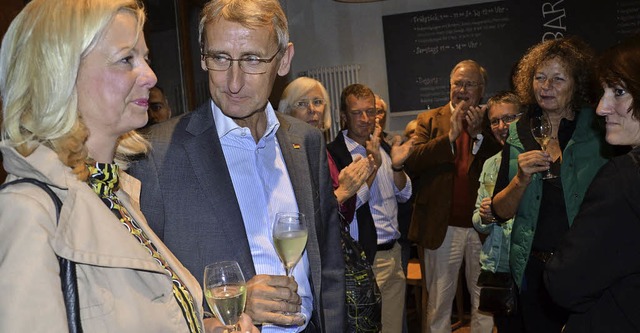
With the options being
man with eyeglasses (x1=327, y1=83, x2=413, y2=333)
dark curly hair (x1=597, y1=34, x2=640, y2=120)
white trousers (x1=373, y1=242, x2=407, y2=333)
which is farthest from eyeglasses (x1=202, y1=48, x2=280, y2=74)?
white trousers (x1=373, y1=242, x2=407, y2=333)

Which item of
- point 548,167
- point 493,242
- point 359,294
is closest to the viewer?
point 359,294

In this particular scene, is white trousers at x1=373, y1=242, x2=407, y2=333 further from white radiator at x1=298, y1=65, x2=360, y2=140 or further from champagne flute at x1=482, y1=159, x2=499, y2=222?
white radiator at x1=298, y1=65, x2=360, y2=140

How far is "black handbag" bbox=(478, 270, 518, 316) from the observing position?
10.5 feet

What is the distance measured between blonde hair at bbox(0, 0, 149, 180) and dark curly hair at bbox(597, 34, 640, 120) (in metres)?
1.65

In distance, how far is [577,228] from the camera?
6.55ft

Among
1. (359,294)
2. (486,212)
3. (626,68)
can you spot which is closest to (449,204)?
(486,212)

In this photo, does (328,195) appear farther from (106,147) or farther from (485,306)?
(485,306)

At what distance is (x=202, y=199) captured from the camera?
196 cm

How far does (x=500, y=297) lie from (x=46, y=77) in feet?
8.34

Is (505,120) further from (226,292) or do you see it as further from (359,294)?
(226,292)

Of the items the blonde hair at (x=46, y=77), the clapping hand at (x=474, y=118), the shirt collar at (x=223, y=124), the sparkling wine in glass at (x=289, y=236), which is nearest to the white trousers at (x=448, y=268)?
the clapping hand at (x=474, y=118)

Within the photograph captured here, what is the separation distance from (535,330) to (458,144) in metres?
2.24

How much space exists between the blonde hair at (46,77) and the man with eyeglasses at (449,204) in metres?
3.76

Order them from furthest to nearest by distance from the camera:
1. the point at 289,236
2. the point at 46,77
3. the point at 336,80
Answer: the point at 336,80, the point at 289,236, the point at 46,77
